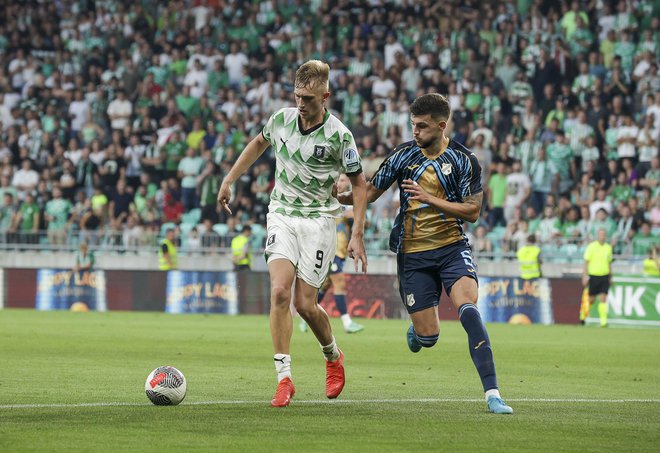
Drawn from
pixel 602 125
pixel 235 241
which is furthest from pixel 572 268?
pixel 235 241

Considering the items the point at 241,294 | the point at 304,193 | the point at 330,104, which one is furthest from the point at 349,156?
the point at 330,104

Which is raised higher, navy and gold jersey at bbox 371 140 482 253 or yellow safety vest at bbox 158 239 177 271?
navy and gold jersey at bbox 371 140 482 253

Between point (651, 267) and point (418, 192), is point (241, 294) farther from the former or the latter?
point (418, 192)

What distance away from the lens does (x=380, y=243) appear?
26.7 metres

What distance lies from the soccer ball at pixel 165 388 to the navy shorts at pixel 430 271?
1.73m

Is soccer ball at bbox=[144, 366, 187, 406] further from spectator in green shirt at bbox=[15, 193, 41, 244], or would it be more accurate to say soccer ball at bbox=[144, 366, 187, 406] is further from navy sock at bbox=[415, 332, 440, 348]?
spectator in green shirt at bbox=[15, 193, 41, 244]

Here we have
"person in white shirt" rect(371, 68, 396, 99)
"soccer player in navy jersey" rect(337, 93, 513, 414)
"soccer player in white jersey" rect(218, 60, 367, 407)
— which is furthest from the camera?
"person in white shirt" rect(371, 68, 396, 99)

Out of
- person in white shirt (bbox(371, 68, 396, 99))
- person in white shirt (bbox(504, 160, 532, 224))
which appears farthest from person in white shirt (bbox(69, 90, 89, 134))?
person in white shirt (bbox(504, 160, 532, 224))

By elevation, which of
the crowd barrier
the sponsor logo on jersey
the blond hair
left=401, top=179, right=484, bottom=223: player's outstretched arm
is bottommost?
the crowd barrier

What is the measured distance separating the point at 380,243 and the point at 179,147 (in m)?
6.30

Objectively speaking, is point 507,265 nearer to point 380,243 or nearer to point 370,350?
point 380,243

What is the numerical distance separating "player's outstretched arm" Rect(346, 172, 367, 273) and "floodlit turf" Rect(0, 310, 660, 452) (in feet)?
3.58

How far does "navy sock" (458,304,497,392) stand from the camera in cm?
862

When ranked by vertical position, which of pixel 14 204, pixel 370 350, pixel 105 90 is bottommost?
pixel 370 350
